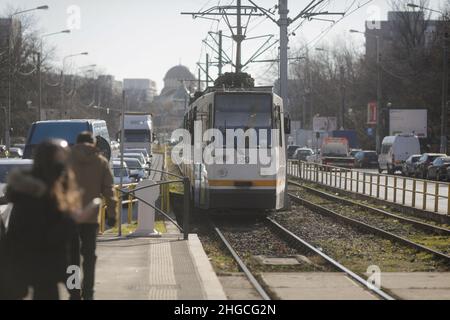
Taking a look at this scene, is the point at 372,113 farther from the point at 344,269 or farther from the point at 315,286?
the point at 315,286

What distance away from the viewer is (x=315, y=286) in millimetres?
12258

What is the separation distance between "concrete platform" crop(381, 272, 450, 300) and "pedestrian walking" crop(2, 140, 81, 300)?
5.68 m

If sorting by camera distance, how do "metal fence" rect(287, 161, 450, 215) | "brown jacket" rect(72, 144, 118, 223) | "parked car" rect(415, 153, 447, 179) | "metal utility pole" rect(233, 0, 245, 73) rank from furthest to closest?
1. "parked car" rect(415, 153, 447, 179)
2. "metal utility pole" rect(233, 0, 245, 73)
3. "metal fence" rect(287, 161, 450, 215)
4. "brown jacket" rect(72, 144, 118, 223)

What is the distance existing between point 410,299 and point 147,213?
7.03 meters

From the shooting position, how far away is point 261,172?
2223 centimetres

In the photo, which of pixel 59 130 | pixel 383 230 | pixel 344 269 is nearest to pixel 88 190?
pixel 344 269

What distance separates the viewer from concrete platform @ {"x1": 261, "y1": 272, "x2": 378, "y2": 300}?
A: 1125 centimetres

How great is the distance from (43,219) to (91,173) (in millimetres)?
2293

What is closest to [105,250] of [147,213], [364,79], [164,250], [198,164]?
[164,250]

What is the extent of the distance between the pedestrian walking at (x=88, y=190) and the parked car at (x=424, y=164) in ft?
137

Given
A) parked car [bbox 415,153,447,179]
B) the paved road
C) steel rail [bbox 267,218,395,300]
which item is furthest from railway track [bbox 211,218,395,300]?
parked car [bbox 415,153,447,179]

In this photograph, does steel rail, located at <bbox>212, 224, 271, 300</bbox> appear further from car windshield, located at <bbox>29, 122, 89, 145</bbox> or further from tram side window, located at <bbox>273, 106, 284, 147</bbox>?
car windshield, located at <bbox>29, 122, 89, 145</bbox>

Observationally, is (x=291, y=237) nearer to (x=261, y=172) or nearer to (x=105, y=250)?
(x=261, y=172)

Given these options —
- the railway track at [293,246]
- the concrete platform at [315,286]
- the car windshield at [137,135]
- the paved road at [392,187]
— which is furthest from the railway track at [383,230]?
the car windshield at [137,135]
